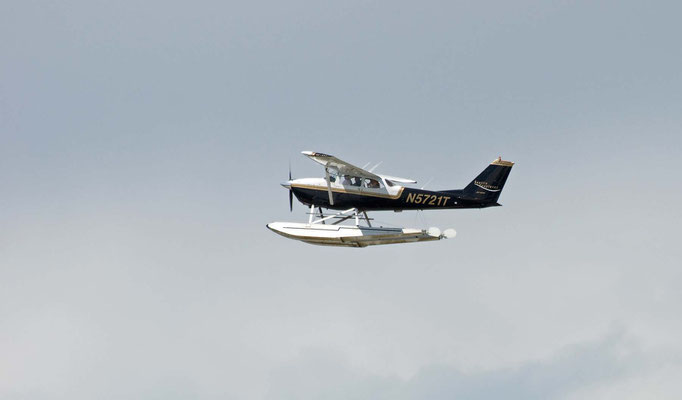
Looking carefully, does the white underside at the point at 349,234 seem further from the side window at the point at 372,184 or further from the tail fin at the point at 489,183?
the tail fin at the point at 489,183

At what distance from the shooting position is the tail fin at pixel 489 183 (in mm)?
50875

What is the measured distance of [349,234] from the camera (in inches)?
1981

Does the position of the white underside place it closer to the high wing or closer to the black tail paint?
the high wing

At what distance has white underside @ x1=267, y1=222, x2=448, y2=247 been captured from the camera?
49.6m

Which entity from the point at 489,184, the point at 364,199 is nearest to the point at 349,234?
the point at 364,199

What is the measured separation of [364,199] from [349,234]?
8.02 ft

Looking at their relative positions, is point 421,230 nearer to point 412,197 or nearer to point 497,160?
point 412,197

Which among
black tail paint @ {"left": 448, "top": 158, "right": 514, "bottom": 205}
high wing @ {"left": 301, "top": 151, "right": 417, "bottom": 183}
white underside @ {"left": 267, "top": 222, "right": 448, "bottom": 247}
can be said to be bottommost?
white underside @ {"left": 267, "top": 222, "right": 448, "bottom": 247}

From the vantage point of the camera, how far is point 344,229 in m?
50.8

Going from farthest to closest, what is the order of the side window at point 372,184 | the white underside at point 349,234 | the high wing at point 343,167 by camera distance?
the side window at point 372,184
the high wing at point 343,167
the white underside at point 349,234

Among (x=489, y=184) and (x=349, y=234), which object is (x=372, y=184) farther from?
(x=489, y=184)

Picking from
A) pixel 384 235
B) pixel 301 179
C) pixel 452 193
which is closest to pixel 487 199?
pixel 452 193

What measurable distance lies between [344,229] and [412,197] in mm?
4130

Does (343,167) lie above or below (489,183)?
above
